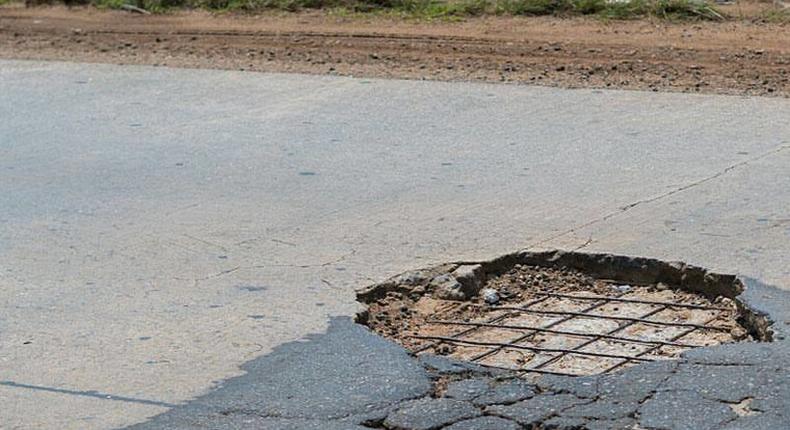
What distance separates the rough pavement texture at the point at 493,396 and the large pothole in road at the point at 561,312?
212mm

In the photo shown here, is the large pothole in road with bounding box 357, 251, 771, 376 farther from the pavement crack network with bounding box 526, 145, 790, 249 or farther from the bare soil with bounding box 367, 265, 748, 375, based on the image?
the pavement crack network with bounding box 526, 145, 790, 249

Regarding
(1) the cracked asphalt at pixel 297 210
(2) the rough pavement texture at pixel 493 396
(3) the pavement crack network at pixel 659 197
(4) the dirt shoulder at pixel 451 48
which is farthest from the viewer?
(4) the dirt shoulder at pixel 451 48

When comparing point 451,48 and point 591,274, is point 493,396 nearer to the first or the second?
point 591,274

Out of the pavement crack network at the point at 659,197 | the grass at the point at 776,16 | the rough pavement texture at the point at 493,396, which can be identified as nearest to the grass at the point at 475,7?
the grass at the point at 776,16

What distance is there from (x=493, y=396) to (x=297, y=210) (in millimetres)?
2720

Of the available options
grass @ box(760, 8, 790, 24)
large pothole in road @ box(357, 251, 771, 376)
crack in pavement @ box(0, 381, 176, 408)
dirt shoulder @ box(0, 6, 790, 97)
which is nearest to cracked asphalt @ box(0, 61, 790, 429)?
crack in pavement @ box(0, 381, 176, 408)

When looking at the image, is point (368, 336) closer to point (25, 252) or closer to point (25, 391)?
point (25, 391)

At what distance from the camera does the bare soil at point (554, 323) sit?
17.8ft

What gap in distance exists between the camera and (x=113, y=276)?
653 centimetres

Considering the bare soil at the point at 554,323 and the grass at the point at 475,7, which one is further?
the grass at the point at 475,7

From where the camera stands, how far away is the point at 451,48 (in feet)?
38.3

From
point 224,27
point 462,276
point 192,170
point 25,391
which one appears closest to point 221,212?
point 192,170

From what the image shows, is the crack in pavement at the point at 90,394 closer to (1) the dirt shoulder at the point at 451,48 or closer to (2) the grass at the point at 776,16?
(1) the dirt shoulder at the point at 451,48

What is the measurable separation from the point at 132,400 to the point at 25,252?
2.08 metres
